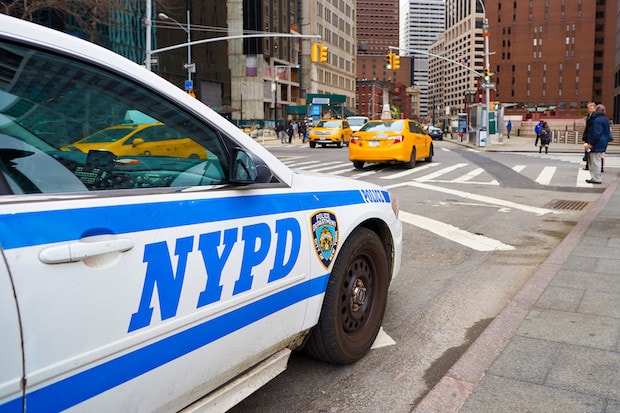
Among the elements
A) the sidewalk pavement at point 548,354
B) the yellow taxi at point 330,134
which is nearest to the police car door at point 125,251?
the sidewalk pavement at point 548,354

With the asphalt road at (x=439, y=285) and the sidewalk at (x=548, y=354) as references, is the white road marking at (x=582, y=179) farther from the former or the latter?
the sidewalk at (x=548, y=354)

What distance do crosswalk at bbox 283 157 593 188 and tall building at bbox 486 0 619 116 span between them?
438ft

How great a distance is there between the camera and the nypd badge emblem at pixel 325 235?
3072 mm

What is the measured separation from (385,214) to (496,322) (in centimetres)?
121

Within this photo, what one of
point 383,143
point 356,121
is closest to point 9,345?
point 383,143

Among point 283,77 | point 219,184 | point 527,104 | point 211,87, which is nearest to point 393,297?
point 219,184

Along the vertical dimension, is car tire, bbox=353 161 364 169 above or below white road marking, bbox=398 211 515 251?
above

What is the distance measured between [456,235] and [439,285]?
2.56 meters

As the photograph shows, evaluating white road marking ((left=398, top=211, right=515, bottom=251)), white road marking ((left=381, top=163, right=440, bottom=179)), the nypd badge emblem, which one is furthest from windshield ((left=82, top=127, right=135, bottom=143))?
white road marking ((left=381, top=163, right=440, bottom=179))

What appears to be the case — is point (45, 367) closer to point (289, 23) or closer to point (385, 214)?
point (385, 214)

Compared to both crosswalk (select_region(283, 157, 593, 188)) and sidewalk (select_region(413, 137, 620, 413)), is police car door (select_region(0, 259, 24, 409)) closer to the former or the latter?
sidewalk (select_region(413, 137, 620, 413))

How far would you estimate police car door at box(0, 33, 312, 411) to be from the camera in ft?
5.71

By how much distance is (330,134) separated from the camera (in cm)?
3519

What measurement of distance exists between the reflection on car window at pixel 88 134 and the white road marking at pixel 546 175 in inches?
536
